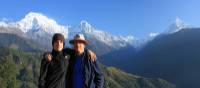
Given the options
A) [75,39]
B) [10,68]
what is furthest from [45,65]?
[10,68]

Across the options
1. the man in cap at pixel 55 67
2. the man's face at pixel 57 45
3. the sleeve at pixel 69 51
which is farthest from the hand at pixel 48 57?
the sleeve at pixel 69 51

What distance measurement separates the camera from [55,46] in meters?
11.2

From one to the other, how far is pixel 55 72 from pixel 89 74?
0.82 m

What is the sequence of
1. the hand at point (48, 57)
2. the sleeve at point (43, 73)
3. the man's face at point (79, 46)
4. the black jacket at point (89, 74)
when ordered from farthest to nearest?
the man's face at point (79, 46), the black jacket at point (89, 74), the hand at point (48, 57), the sleeve at point (43, 73)

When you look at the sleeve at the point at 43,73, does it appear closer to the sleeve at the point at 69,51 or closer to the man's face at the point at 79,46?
the sleeve at the point at 69,51

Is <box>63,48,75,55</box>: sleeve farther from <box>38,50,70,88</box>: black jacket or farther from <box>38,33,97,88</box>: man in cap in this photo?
<box>38,50,70,88</box>: black jacket

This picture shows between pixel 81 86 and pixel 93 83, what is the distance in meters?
0.32

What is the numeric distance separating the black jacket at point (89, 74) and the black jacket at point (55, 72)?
0.17 meters

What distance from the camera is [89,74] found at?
11.2 m

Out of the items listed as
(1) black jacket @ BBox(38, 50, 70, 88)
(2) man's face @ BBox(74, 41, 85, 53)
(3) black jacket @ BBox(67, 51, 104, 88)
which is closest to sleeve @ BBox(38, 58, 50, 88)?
(1) black jacket @ BBox(38, 50, 70, 88)

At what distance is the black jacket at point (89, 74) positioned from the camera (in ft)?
36.4

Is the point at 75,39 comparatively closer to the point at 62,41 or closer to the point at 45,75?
the point at 62,41

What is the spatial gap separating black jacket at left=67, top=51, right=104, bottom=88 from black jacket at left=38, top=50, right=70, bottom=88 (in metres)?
0.17

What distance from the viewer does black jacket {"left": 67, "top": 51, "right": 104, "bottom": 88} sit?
36.4 ft
